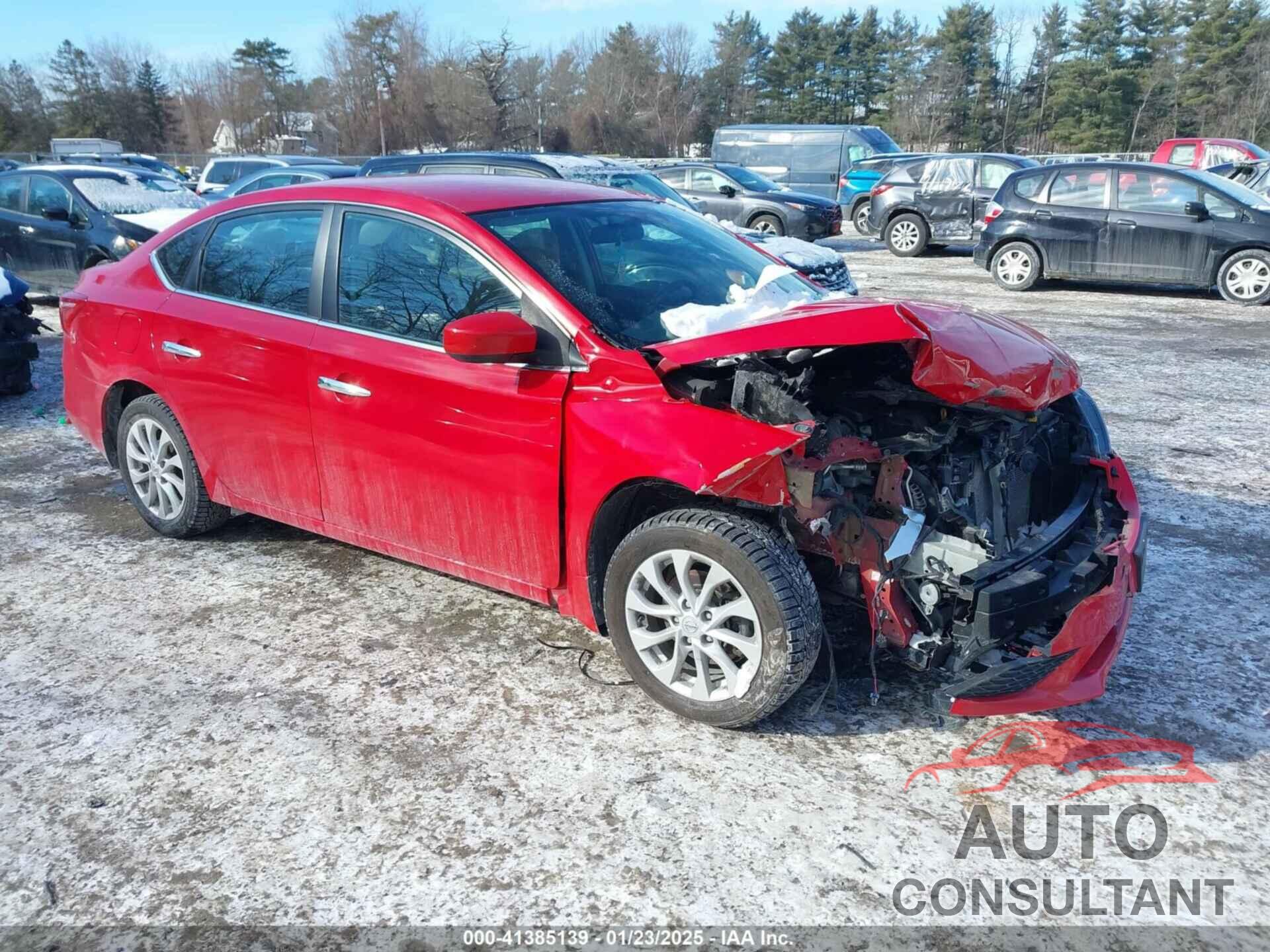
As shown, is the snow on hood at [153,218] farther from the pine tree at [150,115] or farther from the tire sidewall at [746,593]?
the pine tree at [150,115]

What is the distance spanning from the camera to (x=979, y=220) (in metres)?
16.7

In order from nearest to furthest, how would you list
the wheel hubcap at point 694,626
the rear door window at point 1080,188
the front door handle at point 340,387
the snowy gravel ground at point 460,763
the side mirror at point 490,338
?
the snowy gravel ground at point 460,763 → the wheel hubcap at point 694,626 → the side mirror at point 490,338 → the front door handle at point 340,387 → the rear door window at point 1080,188

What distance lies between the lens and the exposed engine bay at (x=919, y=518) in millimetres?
2982

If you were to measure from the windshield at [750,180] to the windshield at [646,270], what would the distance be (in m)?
14.9

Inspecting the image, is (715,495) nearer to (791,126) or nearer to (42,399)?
(42,399)

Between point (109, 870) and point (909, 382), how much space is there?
2.84 metres

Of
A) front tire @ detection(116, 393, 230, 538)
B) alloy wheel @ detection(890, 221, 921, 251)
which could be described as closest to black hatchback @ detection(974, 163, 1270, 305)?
alloy wheel @ detection(890, 221, 921, 251)

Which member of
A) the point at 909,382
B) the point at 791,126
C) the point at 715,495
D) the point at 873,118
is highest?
the point at 873,118

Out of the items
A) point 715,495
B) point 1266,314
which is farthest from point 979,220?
point 715,495

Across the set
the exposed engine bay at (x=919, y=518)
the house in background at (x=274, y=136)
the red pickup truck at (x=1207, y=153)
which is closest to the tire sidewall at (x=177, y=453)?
the exposed engine bay at (x=919, y=518)

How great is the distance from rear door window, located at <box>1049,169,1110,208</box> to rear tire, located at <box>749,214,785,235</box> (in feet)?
18.7

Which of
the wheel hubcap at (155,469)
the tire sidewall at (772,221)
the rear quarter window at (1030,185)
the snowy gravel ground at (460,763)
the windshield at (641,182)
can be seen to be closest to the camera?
the snowy gravel ground at (460,763)

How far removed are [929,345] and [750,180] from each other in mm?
17069

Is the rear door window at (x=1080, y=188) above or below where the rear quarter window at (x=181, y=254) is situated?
above
